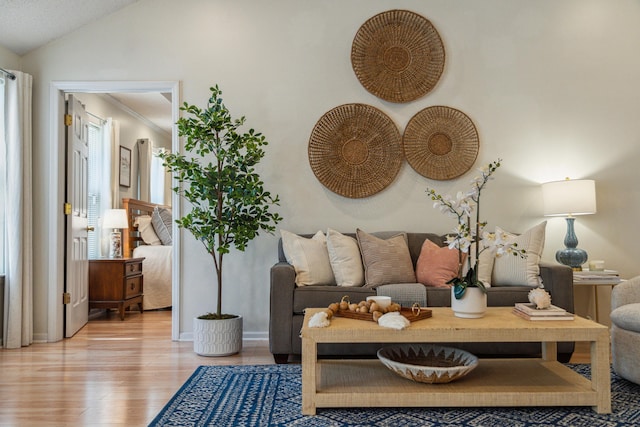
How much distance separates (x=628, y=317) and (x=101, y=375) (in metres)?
2.99

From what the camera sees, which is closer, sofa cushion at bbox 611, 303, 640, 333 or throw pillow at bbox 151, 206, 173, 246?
sofa cushion at bbox 611, 303, 640, 333

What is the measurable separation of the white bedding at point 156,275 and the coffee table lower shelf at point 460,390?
3.61 meters

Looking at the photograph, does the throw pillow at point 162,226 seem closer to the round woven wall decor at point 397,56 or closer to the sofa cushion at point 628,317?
the round woven wall decor at point 397,56

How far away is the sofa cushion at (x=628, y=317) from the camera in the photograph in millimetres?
2672

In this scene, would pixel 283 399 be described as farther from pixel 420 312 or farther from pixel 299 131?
pixel 299 131

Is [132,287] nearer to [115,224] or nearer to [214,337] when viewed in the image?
[115,224]

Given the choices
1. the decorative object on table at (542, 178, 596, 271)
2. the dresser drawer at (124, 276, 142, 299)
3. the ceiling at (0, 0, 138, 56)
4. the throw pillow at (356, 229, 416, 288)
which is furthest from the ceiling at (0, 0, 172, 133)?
the decorative object on table at (542, 178, 596, 271)

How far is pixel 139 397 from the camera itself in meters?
2.76

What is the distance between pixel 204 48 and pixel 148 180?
3.64 meters

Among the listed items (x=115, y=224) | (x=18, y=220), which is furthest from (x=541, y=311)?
(x=115, y=224)

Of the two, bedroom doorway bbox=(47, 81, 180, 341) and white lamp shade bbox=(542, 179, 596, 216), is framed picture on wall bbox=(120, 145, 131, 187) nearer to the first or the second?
bedroom doorway bbox=(47, 81, 180, 341)

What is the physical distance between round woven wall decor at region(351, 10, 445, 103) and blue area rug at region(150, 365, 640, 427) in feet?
8.34

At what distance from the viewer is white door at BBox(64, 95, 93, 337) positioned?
4.36 meters

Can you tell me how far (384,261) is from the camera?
3.64 meters
